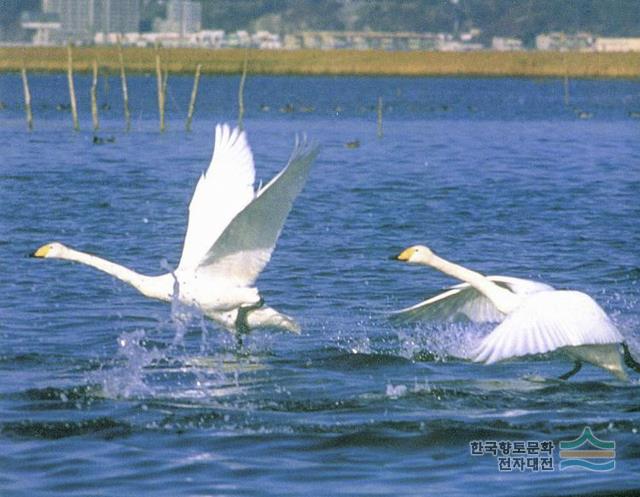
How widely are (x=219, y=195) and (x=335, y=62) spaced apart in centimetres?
8000

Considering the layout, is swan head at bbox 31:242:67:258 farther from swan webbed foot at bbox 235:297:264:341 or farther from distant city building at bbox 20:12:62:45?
distant city building at bbox 20:12:62:45

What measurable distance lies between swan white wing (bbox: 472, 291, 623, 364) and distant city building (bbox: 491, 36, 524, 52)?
16277 centimetres

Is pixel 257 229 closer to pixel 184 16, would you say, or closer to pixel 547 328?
pixel 547 328

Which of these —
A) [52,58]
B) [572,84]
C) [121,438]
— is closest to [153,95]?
[52,58]

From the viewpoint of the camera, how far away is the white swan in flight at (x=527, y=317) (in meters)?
8.98

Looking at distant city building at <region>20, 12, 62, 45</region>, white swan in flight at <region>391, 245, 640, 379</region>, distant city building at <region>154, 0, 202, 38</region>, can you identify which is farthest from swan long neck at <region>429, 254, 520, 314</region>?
distant city building at <region>154, 0, 202, 38</region>

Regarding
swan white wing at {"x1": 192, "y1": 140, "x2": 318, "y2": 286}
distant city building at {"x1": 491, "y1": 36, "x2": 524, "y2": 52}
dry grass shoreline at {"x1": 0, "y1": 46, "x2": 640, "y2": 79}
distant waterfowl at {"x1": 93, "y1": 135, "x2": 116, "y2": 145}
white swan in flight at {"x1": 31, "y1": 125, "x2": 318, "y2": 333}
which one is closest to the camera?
swan white wing at {"x1": 192, "y1": 140, "x2": 318, "y2": 286}

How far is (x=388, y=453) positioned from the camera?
28.8 ft

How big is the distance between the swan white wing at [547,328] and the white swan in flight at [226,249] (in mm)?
2241

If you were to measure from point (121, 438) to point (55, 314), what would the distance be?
16.1 feet

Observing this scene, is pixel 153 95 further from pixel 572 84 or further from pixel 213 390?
pixel 213 390

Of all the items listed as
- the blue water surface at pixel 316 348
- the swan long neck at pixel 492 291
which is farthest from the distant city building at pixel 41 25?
the swan long neck at pixel 492 291

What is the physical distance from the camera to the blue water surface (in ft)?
27.7

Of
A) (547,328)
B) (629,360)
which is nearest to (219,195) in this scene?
(629,360)
